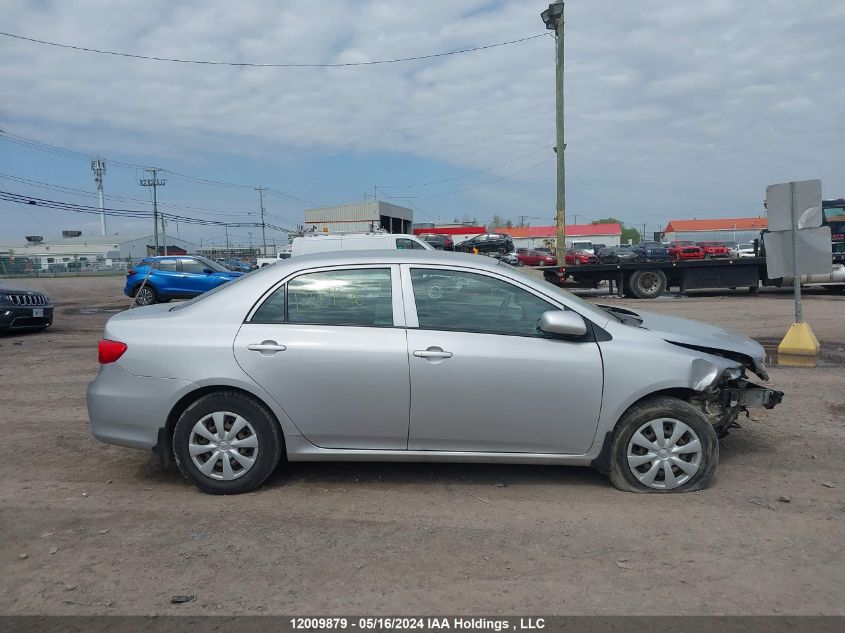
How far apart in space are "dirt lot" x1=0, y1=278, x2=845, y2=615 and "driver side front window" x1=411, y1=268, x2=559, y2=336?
3.69ft

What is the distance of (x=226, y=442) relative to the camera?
4324 mm

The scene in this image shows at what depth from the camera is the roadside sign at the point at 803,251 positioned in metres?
8.03

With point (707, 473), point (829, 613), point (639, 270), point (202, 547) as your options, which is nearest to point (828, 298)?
point (639, 270)

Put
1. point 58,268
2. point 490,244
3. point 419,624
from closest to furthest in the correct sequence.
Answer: point 419,624 → point 490,244 → point 58,268

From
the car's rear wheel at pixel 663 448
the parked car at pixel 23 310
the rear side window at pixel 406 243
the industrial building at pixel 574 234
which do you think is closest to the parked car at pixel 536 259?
the rear side window at pixel 406 243

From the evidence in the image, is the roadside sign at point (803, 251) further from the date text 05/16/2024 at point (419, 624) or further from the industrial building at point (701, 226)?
the industrial building at point (701, 226)

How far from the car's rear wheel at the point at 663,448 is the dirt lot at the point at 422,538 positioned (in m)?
0.13

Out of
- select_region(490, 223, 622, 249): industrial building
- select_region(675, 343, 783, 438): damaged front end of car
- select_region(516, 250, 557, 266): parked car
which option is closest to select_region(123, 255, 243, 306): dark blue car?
select_region(675, 343, 783, 438): damaged front end of car

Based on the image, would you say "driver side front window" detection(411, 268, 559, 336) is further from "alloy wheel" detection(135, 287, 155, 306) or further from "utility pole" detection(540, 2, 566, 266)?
"utility pole" detection(540, 2, 566, 266)

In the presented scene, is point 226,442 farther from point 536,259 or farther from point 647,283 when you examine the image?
point 536,259

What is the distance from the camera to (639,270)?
66.8 ft

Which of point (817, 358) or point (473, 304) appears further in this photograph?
point (817, 358)

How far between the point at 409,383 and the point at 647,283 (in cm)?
1777

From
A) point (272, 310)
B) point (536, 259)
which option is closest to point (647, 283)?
point (272, 310)
